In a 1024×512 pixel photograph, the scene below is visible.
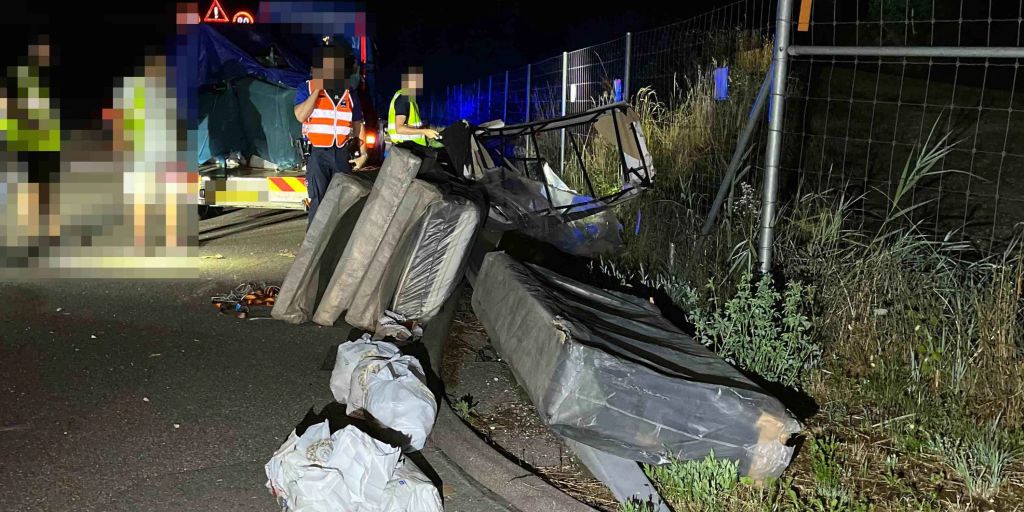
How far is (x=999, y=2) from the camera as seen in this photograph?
49.8 feet

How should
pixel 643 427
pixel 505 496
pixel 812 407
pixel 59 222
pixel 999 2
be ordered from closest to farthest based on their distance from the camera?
pixel 643 427
pixel 505 496
pixel 812 407
pixel 59 222
pixel 999 2

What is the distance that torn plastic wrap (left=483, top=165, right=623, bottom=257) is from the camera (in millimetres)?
7051

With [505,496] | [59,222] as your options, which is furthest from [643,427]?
[59,222]

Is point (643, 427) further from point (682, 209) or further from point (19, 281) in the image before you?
point (19, 281)

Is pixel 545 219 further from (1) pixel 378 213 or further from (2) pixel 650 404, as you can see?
(2) pixel 650 404

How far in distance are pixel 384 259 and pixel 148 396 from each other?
162 centimetres

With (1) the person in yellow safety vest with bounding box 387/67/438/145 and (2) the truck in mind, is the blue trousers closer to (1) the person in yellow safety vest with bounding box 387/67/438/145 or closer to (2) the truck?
(1) the person in yellow safety vest with bounding box 387/67/438/145

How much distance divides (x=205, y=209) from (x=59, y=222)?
2.37 meters

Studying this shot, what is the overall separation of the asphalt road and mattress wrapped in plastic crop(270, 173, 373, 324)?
12.9 inches

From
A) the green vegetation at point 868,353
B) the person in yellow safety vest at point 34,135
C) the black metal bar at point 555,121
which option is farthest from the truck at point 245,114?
the green vegetation at point 868,353

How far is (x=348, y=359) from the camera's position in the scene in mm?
4828

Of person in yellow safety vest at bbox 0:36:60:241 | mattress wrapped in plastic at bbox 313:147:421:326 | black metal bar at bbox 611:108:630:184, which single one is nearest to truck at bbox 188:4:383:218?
person in yellow safety vest at bbox 0:36:60:241

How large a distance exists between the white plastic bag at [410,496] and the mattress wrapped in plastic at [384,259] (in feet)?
7.97

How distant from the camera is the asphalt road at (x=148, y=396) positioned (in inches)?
157
